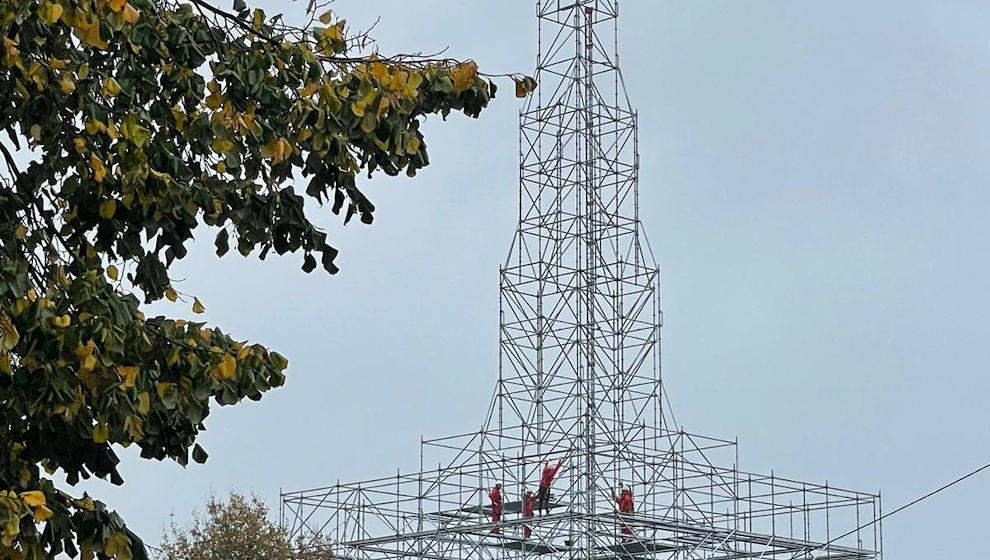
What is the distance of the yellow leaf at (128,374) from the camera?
11414mm

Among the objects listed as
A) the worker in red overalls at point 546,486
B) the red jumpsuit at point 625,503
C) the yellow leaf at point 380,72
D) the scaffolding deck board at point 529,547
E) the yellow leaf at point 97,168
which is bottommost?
the yellow leaf at point 97,168

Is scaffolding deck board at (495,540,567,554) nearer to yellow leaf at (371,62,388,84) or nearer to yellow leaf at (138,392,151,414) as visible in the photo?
yellow leaf at (371,62,388,84)

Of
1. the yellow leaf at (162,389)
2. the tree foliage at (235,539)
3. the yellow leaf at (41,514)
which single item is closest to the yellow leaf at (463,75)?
the yellow leaf at (162,389)

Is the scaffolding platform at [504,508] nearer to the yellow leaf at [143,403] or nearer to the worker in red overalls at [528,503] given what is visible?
the worker in red overalls at [528,503]

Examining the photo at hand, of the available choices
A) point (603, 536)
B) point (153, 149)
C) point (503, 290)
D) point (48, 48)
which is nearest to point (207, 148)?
point (153, 149)

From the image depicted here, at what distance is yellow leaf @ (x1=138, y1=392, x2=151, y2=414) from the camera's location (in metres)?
11.5

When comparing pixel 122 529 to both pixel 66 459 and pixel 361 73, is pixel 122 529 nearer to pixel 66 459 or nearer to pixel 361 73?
pixel 66 459

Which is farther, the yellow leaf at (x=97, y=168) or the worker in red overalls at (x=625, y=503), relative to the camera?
the worker in red overalls at (x=625, y=503)

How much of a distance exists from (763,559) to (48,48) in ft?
96.8

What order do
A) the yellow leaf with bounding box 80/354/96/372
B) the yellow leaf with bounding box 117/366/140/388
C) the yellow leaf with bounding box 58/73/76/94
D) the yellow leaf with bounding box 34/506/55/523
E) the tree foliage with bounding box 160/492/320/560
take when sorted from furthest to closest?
the tree foliage with bounding box 160/492/320/560
the yellow leaf with bounding box 58/73/76/94
the yellow leaf with bounding box 117/366/140/388
the yellow leaf with bounding box 80/354/96/372
the yellow leaf with bounding box 34/506/55/523

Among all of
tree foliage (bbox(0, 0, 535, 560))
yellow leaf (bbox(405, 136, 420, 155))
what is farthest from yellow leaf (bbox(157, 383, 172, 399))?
yellow leaf (bbox(405, 136, 420, 155))

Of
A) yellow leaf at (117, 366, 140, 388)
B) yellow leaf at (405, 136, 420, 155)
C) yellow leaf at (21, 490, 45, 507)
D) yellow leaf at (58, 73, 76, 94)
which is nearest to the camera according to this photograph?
yellow leaf at (21, 490, 45, 507)

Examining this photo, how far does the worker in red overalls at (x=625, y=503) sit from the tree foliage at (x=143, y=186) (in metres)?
26.0

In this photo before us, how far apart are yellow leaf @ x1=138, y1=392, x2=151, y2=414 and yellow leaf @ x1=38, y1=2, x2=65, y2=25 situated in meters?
2.19
